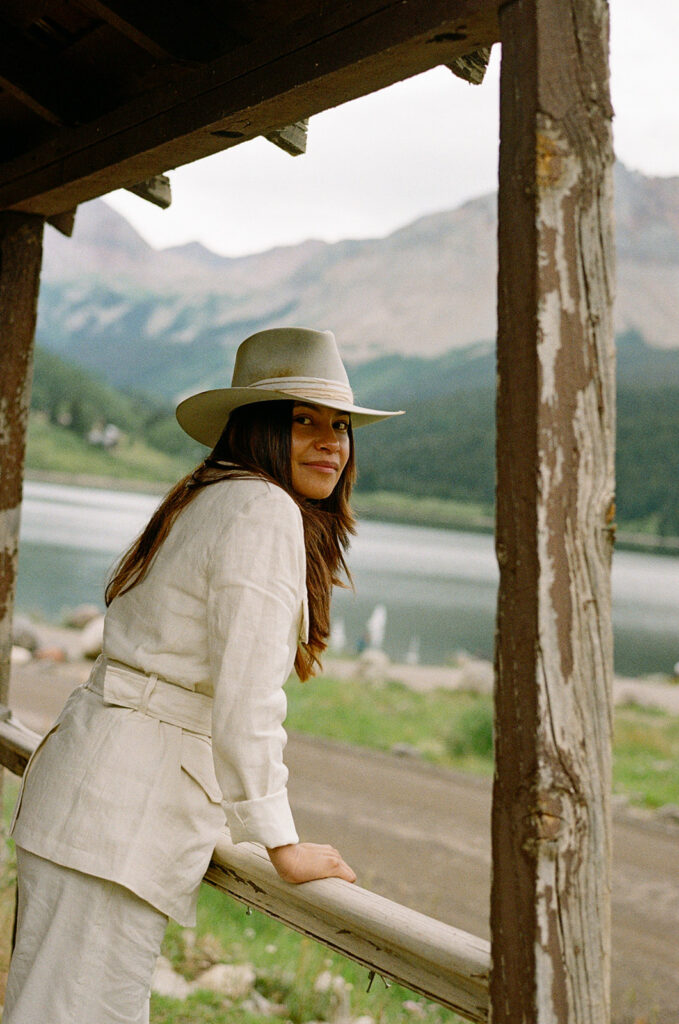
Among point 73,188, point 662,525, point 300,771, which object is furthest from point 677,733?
point 662,525

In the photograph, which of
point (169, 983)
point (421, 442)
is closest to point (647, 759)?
point (169, 983)

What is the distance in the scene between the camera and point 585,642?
1.21 meters

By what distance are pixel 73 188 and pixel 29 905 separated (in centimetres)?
176

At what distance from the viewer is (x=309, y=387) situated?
5.62ft

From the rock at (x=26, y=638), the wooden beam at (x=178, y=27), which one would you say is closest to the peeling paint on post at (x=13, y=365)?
the wooden beam at (x=178, y=27)

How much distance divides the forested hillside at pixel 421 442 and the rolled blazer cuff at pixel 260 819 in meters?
80.8

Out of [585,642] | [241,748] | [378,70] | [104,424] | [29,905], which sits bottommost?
[29,905]

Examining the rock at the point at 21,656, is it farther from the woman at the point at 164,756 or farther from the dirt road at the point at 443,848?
the woman at the point at 164,756

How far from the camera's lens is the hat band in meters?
1.70

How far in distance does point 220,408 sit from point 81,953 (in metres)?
0.96

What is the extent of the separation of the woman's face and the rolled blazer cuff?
1.87 ft

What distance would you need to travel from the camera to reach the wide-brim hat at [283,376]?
171 cm

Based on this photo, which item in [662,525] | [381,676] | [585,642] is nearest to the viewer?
[585,642]

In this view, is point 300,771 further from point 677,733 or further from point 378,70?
point 378,70
